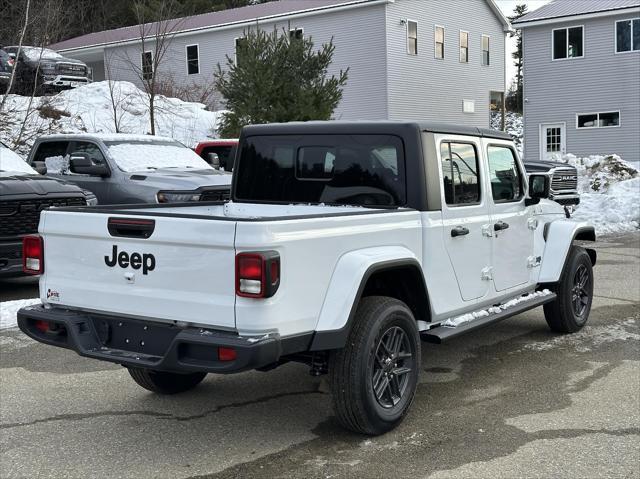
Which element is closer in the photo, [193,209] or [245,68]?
[193,209]

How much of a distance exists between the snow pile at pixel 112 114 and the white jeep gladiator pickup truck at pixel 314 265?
17517mm

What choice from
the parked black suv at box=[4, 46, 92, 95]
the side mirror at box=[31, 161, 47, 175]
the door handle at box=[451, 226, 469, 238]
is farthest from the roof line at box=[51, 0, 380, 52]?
the door handle at box=[451, 226, 469, 238]

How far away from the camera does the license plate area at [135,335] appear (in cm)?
412

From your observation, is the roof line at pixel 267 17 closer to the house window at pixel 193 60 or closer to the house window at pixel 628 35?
the house window at pixel 193 60

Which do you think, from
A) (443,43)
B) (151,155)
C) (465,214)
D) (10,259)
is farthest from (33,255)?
(443,43)

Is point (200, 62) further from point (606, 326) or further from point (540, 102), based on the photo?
point (606, 326)

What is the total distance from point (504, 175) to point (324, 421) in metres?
2.58

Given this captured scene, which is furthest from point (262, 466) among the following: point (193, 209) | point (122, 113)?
point (122, 113)

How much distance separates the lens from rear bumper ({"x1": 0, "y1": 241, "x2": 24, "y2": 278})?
332 inches

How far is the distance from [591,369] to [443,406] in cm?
152

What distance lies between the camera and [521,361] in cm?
616

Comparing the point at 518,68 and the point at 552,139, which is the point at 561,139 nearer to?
the point at 552,139

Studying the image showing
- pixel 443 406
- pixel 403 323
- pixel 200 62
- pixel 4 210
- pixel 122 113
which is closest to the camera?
pixel 403 323

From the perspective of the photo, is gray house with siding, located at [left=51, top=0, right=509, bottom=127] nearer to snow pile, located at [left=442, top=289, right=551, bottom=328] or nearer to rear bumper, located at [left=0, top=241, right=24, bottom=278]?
rear bumper, located at [left=0, top=241, right=24, bottom=278]
